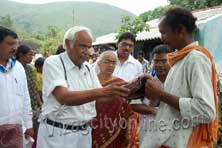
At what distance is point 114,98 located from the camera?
2859 mm

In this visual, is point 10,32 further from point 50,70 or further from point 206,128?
point 206,128

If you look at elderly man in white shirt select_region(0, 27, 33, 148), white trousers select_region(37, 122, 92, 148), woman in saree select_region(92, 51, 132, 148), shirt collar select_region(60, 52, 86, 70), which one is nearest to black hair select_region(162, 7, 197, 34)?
shirt collar select_region(60, 52, 86, 70)

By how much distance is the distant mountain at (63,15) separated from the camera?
101m

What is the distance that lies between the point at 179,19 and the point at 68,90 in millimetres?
1008

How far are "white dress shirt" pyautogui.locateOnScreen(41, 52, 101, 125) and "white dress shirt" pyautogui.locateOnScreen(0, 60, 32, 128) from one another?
64 cm

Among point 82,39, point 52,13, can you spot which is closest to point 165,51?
point 82,39

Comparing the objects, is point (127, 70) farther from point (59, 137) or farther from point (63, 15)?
point (63, 15)

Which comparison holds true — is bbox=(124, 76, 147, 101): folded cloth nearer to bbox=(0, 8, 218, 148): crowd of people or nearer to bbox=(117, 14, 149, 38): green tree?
bbox=(0, 8, 218, 148): crowd of people

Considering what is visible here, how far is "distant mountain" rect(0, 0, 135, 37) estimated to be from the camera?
10124 cm

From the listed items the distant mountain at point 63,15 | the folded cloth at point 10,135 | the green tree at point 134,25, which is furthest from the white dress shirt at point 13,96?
the distant mountain at point 63,15

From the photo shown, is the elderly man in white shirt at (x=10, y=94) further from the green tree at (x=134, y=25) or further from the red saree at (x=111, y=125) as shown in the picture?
the green tree at (x=134, y=25)

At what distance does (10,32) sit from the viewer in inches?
143

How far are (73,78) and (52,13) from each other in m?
117

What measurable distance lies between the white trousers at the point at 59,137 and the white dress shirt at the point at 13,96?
0.59 metres
